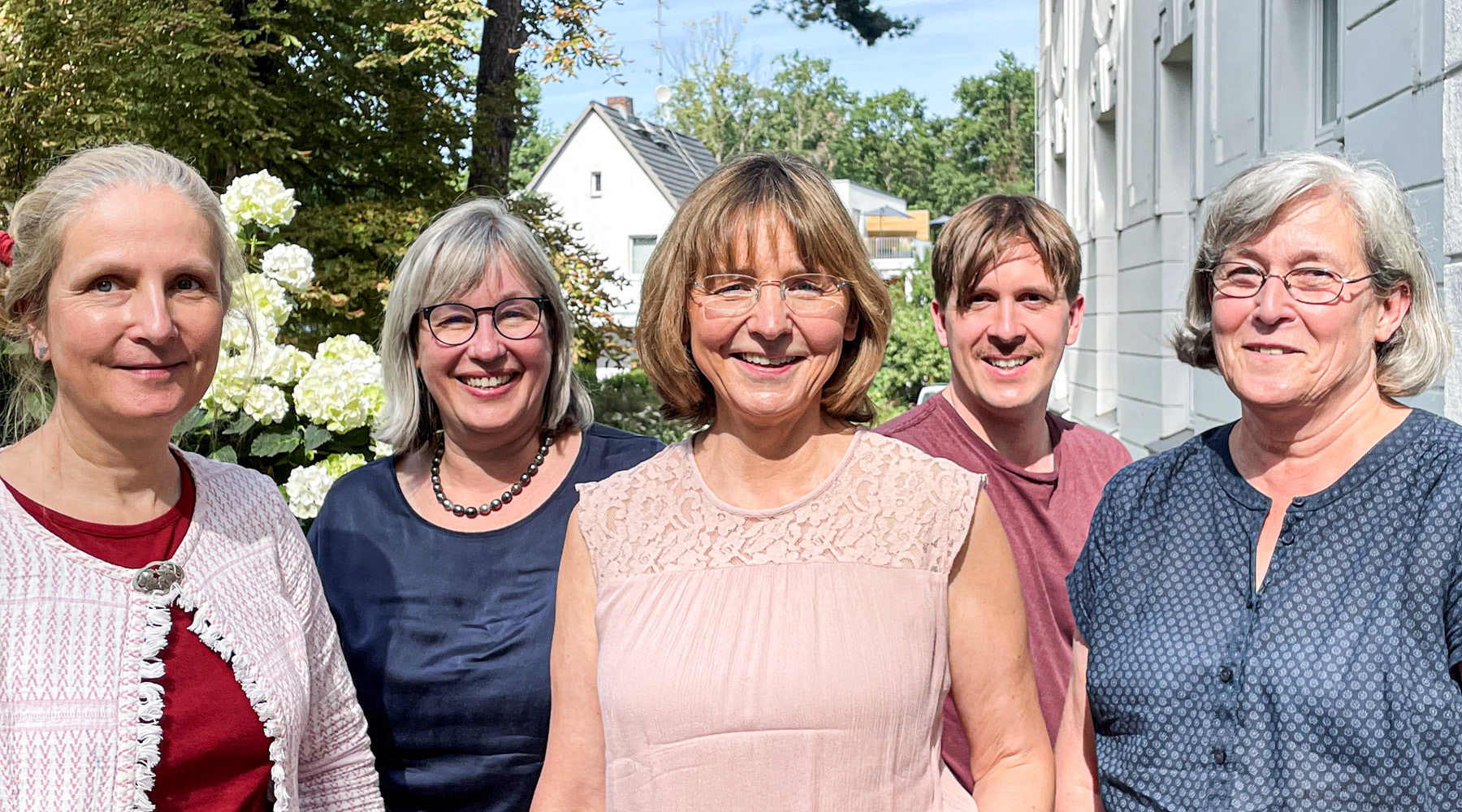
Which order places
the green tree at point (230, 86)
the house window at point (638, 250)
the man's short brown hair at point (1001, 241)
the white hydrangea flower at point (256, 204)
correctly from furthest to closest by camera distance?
the house window at point (638, 250) < the green tree at point (230, 86) < the white hydrangea flower at point (256, 204) < the man's short brown hair at point (1001, 241)

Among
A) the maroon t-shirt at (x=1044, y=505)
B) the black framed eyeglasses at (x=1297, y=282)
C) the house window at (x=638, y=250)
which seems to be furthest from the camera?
the house window at (x=638, y=250)

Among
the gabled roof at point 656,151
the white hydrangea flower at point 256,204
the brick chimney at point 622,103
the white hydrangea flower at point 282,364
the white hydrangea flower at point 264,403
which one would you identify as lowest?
the white hydrangea flower at point 264,403

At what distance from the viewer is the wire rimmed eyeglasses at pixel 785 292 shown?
7.36ft

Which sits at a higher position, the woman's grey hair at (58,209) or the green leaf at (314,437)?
the woman's grey hair at (58,209)

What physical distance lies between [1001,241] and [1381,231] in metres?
1.21

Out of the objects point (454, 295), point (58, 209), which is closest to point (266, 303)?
point (454, 295)

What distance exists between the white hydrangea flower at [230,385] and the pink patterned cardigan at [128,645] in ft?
3.98

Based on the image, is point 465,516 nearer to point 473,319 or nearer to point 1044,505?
point 473,319

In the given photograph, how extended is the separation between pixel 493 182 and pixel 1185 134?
6011 mm

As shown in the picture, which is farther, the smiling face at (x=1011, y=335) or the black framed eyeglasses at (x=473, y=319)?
the smiling face at (x=1011, y=335)

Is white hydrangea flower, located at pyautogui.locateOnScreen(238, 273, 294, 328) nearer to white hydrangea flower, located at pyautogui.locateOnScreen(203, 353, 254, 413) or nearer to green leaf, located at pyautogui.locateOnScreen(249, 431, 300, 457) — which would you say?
white hydrangea flower, located at pyautogui.locateOnScreen(203, 353, 254, 413)

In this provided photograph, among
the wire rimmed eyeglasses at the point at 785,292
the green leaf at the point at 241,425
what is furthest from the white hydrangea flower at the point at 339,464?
the wire rimmed eyeglasses at the point at 785,292

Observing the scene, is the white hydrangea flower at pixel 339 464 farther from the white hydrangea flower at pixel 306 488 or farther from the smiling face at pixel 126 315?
the smiling face at pixel 126 315

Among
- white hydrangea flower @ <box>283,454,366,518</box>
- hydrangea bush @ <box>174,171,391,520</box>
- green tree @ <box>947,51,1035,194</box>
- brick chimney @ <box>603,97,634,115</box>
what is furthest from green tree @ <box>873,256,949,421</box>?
green tree @ <box>947,51,1035,194</box>
